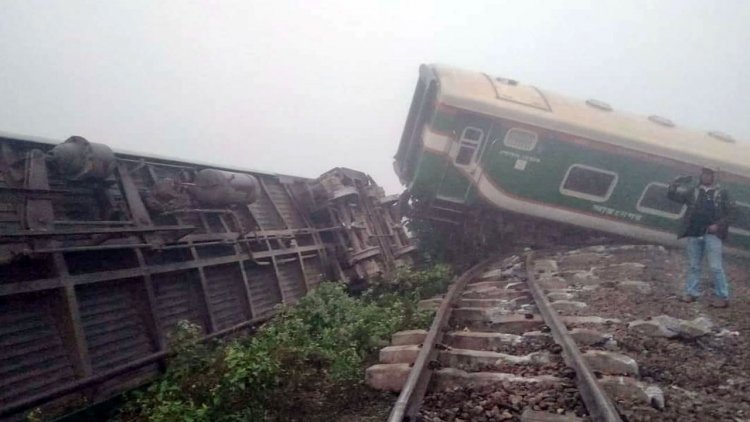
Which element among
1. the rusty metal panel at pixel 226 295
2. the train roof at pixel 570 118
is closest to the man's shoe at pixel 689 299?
the train roof at pixel 570 118

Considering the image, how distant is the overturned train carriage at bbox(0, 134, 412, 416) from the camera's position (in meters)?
3.86

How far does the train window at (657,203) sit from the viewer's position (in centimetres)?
993

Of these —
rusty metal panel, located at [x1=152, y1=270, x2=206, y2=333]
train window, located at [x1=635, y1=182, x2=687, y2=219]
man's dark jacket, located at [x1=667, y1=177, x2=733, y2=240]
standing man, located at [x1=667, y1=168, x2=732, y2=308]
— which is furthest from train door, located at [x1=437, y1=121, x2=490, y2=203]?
rusty metal panel, located at [x1=152, y1=270, x2=206, y2=333]

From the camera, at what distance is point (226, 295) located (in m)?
6.24

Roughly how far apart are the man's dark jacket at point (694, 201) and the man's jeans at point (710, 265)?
6.0 inches

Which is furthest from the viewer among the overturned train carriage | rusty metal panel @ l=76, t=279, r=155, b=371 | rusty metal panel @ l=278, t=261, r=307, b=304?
A: rusty metal panel @ l=278, t=261, r=307, b=304

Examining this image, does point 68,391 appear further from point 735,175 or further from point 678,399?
point 735,175

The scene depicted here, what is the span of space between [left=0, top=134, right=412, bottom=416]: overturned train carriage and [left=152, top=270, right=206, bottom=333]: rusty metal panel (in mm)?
12

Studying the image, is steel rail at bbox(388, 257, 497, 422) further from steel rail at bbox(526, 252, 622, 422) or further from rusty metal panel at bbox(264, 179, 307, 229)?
rusty metal panel at bbox(264, 179, 307, 229)

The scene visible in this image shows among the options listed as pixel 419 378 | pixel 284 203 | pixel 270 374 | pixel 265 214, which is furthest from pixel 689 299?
pixel 284 203

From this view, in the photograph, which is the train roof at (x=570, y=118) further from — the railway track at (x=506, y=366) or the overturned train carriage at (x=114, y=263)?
the railway track at (x=506, y=366)

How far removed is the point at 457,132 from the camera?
9445 millimetres

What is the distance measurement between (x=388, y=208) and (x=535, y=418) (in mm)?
9847

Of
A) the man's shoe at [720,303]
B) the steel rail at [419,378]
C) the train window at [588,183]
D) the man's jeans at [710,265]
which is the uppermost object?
the train window at [588,183]
